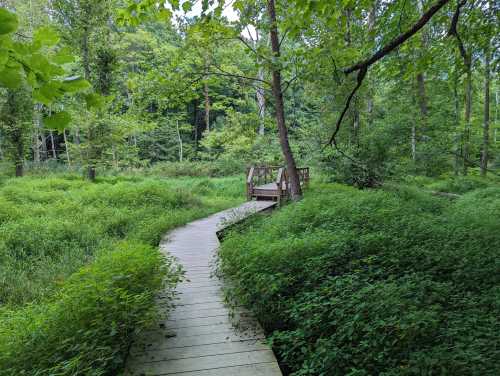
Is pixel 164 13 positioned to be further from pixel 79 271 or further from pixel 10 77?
pixel 79 271

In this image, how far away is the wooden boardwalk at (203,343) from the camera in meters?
2.78

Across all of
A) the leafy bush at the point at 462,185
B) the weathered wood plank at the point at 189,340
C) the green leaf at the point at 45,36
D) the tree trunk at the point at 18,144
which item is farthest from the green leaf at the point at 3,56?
the tree trunk at the point at 18,144

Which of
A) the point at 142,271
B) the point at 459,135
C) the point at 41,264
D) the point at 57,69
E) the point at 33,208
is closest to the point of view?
the point at 57,69

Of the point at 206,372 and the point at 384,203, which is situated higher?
the point at 384,203

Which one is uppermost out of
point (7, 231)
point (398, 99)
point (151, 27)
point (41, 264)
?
point (151, 27)

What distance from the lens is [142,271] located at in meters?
3.82

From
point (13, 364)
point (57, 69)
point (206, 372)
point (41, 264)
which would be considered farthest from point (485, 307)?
point (41, 264)

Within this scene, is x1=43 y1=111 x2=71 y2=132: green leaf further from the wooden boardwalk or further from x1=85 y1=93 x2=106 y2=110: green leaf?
the wooden boardwalk

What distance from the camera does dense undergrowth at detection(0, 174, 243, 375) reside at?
2.63 m

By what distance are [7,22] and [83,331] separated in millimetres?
2602

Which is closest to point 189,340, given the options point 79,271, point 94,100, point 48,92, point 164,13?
point 79,271

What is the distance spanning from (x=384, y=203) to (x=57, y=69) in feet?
24.8

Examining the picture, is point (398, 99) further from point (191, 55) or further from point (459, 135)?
point (191, 55)

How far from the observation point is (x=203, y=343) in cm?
318
